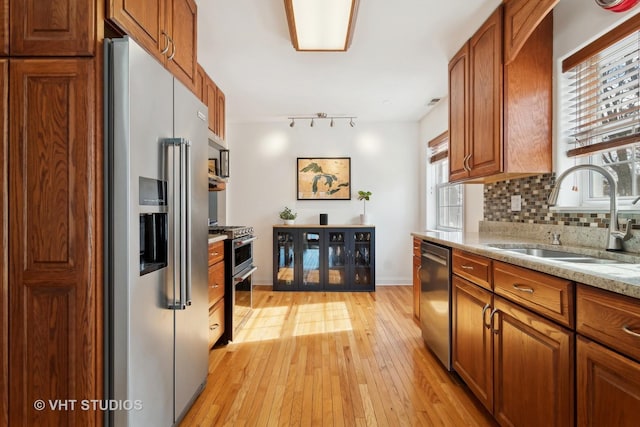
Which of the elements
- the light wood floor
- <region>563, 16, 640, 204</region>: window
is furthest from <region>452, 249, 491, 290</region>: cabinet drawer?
<region>563, 16, 640, 204</region>: window

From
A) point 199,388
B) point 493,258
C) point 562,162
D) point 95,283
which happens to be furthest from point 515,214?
point 95,283

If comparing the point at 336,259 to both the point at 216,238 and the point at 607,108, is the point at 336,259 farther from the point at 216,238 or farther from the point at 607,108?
the point at 607,108

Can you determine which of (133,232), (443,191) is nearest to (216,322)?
(133,232)

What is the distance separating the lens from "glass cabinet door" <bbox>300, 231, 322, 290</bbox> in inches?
176

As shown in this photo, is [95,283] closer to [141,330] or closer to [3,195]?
[141,330]

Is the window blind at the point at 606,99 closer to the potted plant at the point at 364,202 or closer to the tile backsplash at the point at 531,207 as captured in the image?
the tile backsplash at the point at 531,207

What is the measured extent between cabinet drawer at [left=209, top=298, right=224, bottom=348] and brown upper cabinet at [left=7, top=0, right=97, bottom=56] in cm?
177

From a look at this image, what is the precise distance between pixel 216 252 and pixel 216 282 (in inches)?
9.0

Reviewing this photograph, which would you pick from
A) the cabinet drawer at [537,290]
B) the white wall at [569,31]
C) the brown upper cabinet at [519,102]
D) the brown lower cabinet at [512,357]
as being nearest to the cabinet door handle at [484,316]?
the brown lower cabinet at [512,357]

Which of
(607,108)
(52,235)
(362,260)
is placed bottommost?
(362,260)

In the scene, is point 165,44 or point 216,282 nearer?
point 165,44

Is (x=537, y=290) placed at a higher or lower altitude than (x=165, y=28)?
lower

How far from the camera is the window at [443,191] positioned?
3854 millimetres

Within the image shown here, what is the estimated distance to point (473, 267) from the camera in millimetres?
1811
